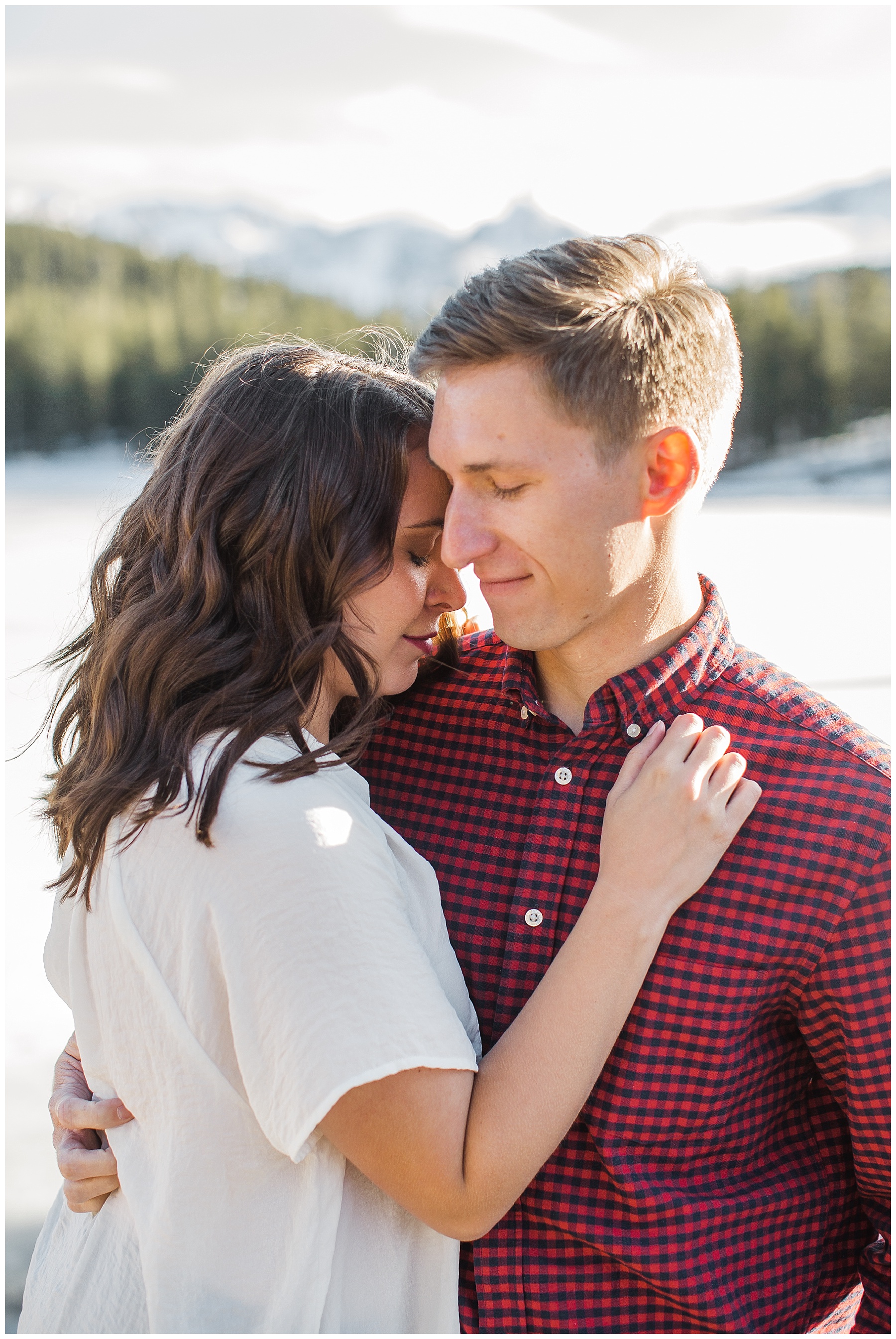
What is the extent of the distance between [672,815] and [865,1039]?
0.34 m

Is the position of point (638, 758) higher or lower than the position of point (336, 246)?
lower

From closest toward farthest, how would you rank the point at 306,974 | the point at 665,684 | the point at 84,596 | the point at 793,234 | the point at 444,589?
the point at 306,974, the point at 665,684, the point at 444,589, the point at 84,596, the point at 793,234

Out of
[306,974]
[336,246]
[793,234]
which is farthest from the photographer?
[336,246]

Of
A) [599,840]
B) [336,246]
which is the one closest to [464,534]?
[599,840]

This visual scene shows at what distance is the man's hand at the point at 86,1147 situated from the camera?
54.2 inches

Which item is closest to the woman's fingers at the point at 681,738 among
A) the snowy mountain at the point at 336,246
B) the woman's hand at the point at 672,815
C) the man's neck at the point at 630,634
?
the woman's hand at the point at 672,815

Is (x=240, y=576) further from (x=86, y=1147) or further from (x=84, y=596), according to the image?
(x=84, y=596)

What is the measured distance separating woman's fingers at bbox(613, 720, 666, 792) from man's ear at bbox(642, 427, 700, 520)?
0.98 ft

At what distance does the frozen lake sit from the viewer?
3.24 m

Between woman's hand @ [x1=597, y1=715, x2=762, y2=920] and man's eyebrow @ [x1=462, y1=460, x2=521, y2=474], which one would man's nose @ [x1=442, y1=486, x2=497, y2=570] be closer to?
man's eyebrow @ [x1=462, y1=460, x2=521, y2=474]

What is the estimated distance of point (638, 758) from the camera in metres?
1.41

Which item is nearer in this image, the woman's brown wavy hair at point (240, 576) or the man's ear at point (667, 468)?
the woman's brown wavy hair at point (240, 576)

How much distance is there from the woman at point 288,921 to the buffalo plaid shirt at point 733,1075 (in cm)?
8

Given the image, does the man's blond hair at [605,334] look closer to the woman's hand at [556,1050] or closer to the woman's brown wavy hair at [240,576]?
the woman's brown wavy hair at [240,576]
